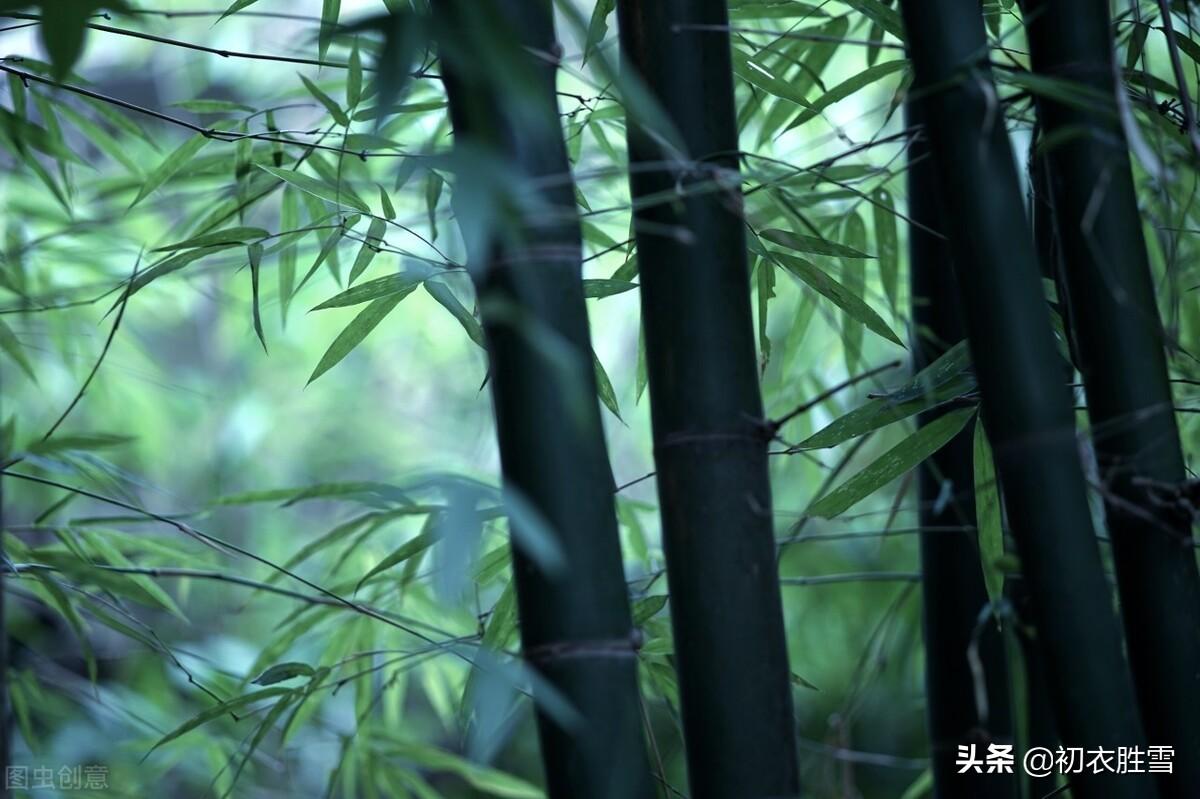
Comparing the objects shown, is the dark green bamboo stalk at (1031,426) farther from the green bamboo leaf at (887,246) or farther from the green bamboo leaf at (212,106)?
the green bamboo leaf at (212,106)

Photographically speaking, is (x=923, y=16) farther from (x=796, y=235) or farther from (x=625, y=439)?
(x=625, y=439)

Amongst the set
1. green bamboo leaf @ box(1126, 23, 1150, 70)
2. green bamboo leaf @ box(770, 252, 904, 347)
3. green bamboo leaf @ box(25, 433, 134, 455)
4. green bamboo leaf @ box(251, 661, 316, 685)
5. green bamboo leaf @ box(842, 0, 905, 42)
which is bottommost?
green bamboo leaf @ box(251, 661, 316, 685)

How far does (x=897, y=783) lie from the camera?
7.56ft

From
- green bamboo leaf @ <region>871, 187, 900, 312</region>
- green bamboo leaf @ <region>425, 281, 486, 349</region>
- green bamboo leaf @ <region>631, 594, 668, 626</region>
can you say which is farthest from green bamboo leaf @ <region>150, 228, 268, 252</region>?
green bamboo leaf @ <region>871, 187, 900, 312</region>

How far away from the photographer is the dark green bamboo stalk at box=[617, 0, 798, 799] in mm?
490

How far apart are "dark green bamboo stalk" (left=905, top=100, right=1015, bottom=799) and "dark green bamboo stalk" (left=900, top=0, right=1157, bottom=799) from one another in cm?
24

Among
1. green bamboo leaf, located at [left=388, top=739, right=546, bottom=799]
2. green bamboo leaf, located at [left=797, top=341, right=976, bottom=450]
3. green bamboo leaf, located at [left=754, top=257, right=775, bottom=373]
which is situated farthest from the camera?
green bamboo leaf, located at [left=388, top=739, right=546, bottom=799]

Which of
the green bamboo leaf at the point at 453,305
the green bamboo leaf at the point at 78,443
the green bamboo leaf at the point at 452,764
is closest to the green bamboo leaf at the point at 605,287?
the green bamboo leaf at the point at 453,305

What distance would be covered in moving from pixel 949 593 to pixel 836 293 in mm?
245

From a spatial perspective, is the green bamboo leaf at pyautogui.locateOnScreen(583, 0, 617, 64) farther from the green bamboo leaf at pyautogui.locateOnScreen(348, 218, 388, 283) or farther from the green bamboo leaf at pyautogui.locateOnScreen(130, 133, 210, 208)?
the green bamboo leaf at pyautogui.locateOnScreen(130, 133, 210, 208)

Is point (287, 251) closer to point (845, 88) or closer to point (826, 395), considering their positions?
point (845, 88)

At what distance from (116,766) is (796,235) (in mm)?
1515

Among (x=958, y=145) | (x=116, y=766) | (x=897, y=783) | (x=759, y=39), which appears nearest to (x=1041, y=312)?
(x=958, y=145)

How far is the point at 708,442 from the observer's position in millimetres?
497
